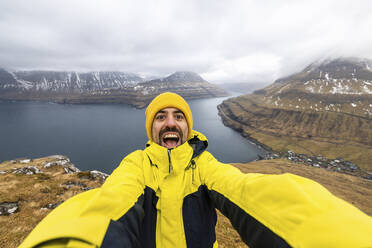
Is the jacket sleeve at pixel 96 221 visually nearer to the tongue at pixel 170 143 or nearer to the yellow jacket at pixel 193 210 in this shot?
the yellow jacket at pixel 193 210

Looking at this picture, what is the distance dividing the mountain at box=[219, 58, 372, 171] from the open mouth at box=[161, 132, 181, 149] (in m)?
97.3

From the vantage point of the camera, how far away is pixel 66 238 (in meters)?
1.44

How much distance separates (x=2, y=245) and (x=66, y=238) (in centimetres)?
1007

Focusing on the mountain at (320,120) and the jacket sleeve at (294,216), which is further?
the mountain at (320,120)

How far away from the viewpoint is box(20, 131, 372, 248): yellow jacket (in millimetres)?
1410

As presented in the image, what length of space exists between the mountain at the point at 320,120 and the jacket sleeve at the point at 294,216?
9849 centimetres

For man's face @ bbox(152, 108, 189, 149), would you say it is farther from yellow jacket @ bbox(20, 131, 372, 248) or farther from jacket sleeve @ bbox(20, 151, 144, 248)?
jacket sleeve @ bbox(20, 151, 144, 248)

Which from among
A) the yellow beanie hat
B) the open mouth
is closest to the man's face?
the open mouth

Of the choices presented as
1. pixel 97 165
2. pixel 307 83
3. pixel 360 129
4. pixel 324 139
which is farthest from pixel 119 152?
pixel 307 83

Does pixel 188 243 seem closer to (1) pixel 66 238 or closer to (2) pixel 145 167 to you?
(2) pixel 145 167

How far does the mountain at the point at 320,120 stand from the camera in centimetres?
8775

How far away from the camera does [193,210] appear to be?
3.04 metres

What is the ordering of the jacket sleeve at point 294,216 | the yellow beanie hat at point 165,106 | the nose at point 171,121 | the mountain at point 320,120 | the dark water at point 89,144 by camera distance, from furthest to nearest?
1. the mountain at point 320,120
2. the dark water at point 89,144
3. the yellow beanie hat at point 165,106
4. the nose at point 171,121
5. the jacket sleeve at point 294,216

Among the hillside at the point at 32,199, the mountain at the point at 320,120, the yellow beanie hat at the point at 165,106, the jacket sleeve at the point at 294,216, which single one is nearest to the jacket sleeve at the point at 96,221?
the jacket sleeve at the point at 294,216
